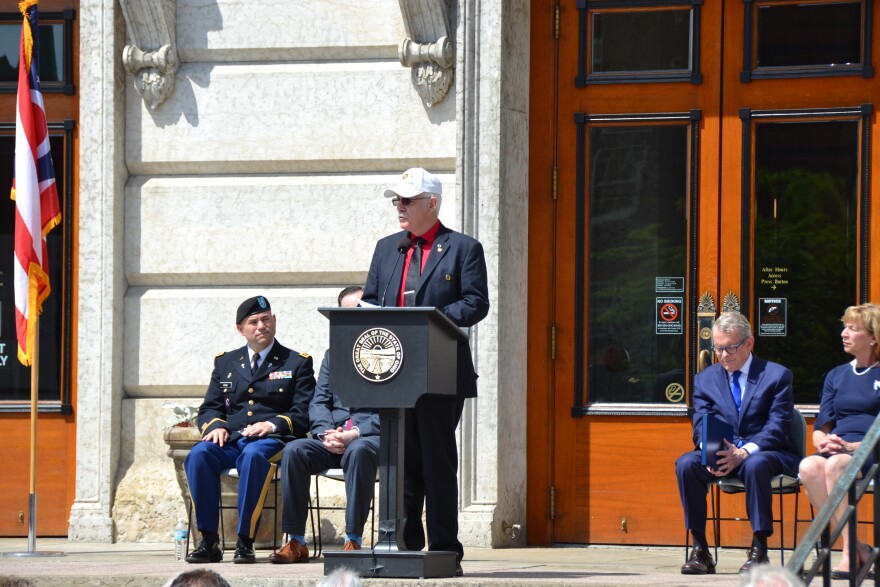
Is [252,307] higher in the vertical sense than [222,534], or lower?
higher

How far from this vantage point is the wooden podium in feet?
20.0

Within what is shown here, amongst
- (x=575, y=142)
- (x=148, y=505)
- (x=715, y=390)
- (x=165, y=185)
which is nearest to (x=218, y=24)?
(x=165, y=185)

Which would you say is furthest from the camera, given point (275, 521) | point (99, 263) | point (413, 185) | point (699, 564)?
point (99, 263)

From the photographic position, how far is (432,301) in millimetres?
6625

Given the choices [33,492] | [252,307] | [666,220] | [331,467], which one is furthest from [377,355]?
[666,220]

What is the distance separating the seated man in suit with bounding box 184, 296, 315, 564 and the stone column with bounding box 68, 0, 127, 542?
3.54 ft

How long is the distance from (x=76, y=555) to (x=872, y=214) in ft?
15.5

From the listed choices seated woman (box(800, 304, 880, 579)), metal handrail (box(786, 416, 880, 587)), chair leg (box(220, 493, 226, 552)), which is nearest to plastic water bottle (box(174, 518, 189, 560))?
chair leg (box(220, 493, 226, 552))

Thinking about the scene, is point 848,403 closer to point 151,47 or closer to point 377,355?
point 377,355

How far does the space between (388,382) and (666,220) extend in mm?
3050

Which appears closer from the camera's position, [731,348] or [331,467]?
[731,348]

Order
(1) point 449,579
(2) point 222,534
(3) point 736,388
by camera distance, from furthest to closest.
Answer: (2) point 222,534 → (3) point 736,388 → (1) point 449,579

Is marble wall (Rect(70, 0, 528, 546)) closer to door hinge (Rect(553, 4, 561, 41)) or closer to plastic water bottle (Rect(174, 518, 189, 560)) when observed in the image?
door hinge (Rect(553, 4, 561, 41))

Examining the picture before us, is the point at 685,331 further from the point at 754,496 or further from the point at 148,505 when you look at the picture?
the point at 148,505
